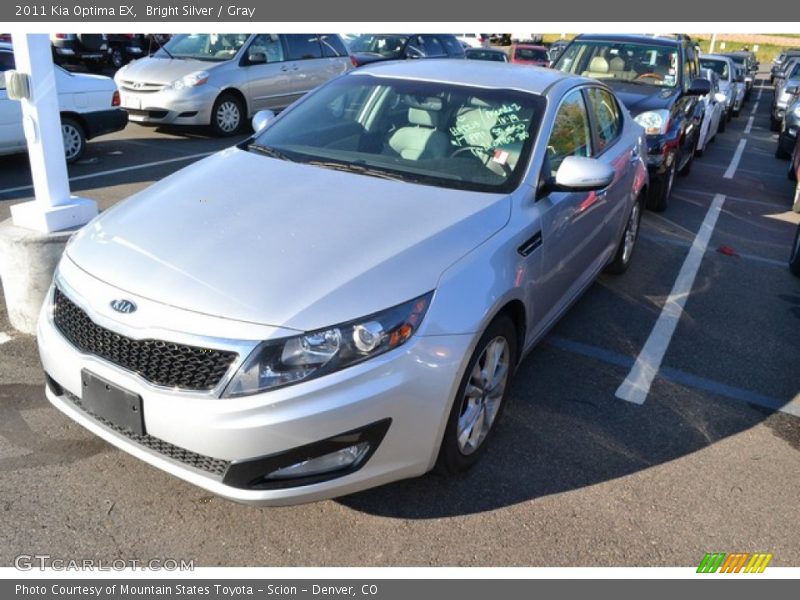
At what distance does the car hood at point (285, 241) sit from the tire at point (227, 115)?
293 inches

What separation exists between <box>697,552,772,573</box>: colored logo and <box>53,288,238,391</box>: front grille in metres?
2.00

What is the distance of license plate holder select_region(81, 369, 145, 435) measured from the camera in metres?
2.43

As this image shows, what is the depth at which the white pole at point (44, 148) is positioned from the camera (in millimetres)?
3719

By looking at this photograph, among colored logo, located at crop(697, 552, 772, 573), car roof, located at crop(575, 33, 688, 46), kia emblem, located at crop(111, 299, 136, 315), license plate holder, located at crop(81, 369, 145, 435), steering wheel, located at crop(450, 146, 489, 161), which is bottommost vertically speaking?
colored logo, located at crop(697, 552, 772, 573)

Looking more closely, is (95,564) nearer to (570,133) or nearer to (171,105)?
(570,133)

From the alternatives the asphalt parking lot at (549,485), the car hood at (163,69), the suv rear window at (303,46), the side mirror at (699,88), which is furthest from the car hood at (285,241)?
the suv rear window at (303,46)

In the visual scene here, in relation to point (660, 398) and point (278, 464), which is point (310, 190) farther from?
point (660, 398)

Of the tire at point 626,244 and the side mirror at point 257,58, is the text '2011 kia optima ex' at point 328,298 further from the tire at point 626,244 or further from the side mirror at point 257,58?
the side mirror at point 257,58

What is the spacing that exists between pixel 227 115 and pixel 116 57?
38.4 ft

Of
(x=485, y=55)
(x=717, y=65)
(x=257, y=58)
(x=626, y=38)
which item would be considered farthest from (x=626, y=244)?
(x=485, y=55)

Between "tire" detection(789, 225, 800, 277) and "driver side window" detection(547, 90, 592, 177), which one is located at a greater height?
"driver side window" detection(547, 90, 592, 177)

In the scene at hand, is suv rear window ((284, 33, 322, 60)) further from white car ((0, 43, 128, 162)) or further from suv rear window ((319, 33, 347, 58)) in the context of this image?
white car ((0, 43, 128, 162))

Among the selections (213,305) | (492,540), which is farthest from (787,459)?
(213,305)

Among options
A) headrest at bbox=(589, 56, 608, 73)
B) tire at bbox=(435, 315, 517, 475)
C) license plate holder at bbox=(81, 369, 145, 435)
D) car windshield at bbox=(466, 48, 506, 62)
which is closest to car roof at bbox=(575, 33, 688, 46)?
headrest at bbox=(589, 56, 608, 73)
